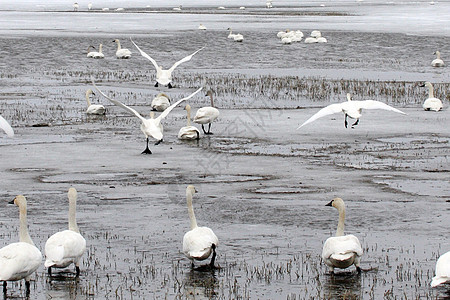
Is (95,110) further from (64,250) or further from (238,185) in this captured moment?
(64,250)

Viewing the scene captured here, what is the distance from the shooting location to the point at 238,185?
1439cm

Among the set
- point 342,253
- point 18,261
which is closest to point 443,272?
point 342,253

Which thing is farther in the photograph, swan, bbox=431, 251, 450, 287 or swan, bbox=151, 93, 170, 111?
swan, bbox=151, 93, 170, 111

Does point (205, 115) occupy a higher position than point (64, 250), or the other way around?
point (205, 115)

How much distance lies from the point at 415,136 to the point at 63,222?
10196mm

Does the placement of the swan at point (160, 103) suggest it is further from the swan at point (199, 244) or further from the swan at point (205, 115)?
the swan at point (199, 244)

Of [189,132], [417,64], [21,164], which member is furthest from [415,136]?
[417,64]

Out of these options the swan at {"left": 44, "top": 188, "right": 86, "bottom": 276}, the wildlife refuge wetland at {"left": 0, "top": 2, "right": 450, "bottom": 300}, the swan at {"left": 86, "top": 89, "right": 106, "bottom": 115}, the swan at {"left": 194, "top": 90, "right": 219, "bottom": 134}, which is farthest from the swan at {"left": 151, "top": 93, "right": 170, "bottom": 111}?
the swan at {"left": 44, "top": 188, "right": 86, "bottom": 276}

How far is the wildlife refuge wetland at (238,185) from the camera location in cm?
916

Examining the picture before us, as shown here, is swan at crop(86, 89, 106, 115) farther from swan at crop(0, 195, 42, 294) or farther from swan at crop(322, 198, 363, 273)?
swan at crop(322, 198, 363, 273)

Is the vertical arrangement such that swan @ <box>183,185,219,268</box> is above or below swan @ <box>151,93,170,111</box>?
below

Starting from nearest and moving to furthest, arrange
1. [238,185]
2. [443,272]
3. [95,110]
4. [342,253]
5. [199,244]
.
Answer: [443,272], [342,253], [199,244], [238,185], [95,110]

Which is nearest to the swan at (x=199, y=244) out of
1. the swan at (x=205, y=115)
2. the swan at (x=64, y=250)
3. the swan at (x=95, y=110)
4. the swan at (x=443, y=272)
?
the swan at (x=64, y=250)

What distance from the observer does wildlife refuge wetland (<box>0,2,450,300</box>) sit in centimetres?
916
